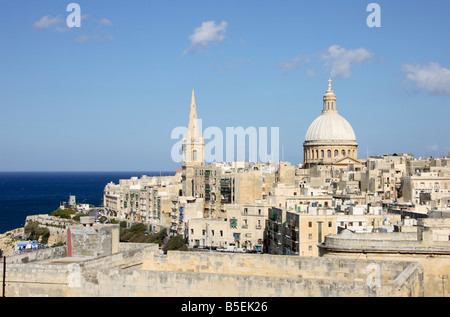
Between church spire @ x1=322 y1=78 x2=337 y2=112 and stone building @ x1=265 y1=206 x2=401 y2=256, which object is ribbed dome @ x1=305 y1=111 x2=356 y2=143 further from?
stone building @ x1=265 y1=206 x2=401 y2=256

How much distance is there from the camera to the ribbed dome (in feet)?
272

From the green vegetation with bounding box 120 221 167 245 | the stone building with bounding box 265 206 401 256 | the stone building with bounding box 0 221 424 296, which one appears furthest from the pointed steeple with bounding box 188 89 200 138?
the stone building with bounding box 0 221 424 296

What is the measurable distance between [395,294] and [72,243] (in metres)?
8.90

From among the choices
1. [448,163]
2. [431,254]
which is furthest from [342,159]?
[431,254]

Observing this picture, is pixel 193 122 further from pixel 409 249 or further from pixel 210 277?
pixel 210 277

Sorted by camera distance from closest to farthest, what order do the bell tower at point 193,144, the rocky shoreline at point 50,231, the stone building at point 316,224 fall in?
the stone building at point 316,224 → the rocky shoreline at point 50,231 → the bell tower at point 193,144

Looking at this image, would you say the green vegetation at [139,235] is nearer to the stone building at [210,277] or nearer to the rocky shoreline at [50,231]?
the rocky shoreline at [50,231]

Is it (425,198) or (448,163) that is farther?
(448,163)

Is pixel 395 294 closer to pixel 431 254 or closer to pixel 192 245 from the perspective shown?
pixel 431 254

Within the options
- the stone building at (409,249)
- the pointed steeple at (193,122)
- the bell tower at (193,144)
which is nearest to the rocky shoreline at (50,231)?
the bell tower at (193,144)

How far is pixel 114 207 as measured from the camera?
8781 centimetres

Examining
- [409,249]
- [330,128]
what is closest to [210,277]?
[409,249]

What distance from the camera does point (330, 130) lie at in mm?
83312

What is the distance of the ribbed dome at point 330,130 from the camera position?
272ft
